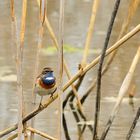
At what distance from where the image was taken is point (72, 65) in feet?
21.7

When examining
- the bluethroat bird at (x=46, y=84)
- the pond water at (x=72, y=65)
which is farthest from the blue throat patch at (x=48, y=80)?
the pond water at (x=72, y=65)

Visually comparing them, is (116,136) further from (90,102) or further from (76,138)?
(90,102)

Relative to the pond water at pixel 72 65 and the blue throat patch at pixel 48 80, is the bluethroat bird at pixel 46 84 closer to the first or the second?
the blue throat patch at pixel 48 80

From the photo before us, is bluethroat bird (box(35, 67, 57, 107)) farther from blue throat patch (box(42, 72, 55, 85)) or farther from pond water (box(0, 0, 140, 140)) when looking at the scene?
pond water (box(0, 0, 140, 140))

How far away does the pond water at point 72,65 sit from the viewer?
17.4ft

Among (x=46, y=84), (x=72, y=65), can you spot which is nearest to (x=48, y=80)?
(x=46, y=84)

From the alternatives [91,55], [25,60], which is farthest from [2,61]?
[91,55]

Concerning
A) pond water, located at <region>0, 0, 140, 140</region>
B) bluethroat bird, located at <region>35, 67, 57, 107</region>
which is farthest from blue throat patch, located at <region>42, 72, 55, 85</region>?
pond water, located at <region>0, 0, 140, 140</region>

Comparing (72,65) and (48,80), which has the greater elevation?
(48,80)

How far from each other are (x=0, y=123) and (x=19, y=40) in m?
1.63

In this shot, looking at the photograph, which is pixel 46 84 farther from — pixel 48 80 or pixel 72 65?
pixel 72 65

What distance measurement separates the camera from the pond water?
17.4 feet

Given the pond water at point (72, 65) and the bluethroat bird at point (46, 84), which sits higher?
the bluethroat bird at point (46, 84)

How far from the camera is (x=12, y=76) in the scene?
6301 mm
